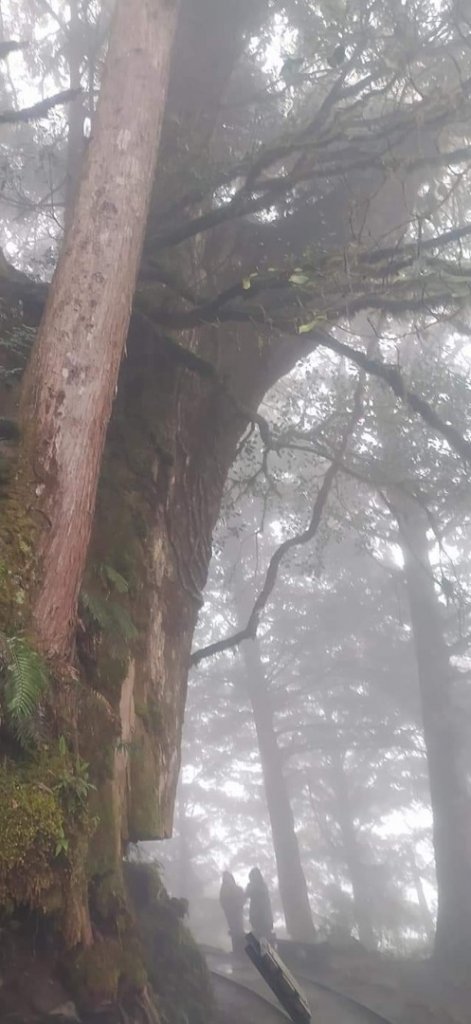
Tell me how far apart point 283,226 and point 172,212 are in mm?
2128

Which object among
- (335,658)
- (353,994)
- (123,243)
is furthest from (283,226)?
(335,658)

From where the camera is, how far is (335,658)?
22.6m

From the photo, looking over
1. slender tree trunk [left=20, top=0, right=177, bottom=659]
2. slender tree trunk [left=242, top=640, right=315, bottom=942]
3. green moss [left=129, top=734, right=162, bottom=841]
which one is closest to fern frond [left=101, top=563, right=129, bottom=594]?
green moss [left=129, top=734, right=162, bottom=841]

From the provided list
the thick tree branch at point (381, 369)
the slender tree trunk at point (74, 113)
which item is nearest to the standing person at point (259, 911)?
the thick tree branch at point (381, 369)

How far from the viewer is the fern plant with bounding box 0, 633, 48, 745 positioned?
272cm

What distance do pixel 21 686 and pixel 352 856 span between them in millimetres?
26505

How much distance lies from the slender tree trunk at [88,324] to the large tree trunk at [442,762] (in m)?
8.96

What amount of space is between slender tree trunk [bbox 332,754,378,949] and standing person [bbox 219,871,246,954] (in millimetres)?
8563

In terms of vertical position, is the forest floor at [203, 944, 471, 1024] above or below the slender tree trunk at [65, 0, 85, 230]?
below

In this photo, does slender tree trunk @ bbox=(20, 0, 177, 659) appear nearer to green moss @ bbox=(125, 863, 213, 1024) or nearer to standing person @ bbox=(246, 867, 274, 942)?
green moss @ bbox=(125, 863, 213, 1024)

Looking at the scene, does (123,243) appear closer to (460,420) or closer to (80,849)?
(80,849)

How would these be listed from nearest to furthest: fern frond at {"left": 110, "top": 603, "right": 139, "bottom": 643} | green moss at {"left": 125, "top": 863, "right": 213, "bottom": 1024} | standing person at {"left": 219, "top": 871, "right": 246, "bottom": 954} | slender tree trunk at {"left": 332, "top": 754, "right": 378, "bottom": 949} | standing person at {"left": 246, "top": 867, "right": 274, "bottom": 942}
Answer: fern frond at {"left": 110, "top": 603, "right": 139, "bottom": 643}
green moss at {"left": 125, "top": 863, "right": 213, "bottom": 1024}
standing person at {"left": 219, "top": 871, "right": 246, "bottom": 954}
standing person at {"left": 246, "top": 867, "right": 274, "bottom": 942}
slender tree trunk at {"left": 332, "top": 754, "right": 378, "bottom": 949}

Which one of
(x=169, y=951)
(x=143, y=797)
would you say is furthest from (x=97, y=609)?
(x=169, y=951)

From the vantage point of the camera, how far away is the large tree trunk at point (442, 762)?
1384cm
